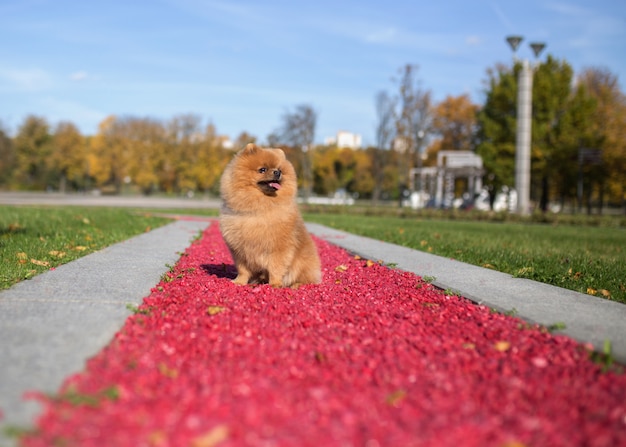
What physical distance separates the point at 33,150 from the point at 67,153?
4.17 metres

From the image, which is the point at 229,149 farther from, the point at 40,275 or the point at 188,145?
the point at 40,275

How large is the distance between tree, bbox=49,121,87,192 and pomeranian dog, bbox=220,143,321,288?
7613cm

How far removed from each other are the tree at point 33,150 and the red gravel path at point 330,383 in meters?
77.1

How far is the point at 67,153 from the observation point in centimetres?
7569

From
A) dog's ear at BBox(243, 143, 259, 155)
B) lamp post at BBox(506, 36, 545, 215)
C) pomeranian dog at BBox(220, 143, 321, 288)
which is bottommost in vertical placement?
pomeranian dog at BBox(220, 143, 321, 288)

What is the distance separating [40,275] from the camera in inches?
250

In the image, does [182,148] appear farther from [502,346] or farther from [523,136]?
[502,346]

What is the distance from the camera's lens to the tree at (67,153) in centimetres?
7512

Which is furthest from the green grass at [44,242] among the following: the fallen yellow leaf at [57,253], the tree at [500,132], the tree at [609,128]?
the tree at [609,128]

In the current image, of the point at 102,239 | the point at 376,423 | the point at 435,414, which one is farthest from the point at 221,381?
the point at 102,239

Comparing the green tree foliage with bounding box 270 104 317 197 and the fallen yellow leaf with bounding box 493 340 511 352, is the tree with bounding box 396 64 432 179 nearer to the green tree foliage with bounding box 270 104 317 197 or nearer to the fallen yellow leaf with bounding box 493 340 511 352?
the green tree foliage with bounding box 270 104 317 197

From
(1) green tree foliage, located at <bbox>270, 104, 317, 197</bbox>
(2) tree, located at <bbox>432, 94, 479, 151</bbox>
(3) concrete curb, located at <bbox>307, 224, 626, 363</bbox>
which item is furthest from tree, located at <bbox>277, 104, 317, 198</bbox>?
(3) concrete curb, located at <bbox>307, 224, 626, 363</bbox>

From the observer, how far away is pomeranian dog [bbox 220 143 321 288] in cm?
630

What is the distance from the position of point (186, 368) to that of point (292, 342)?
93 centimetres
